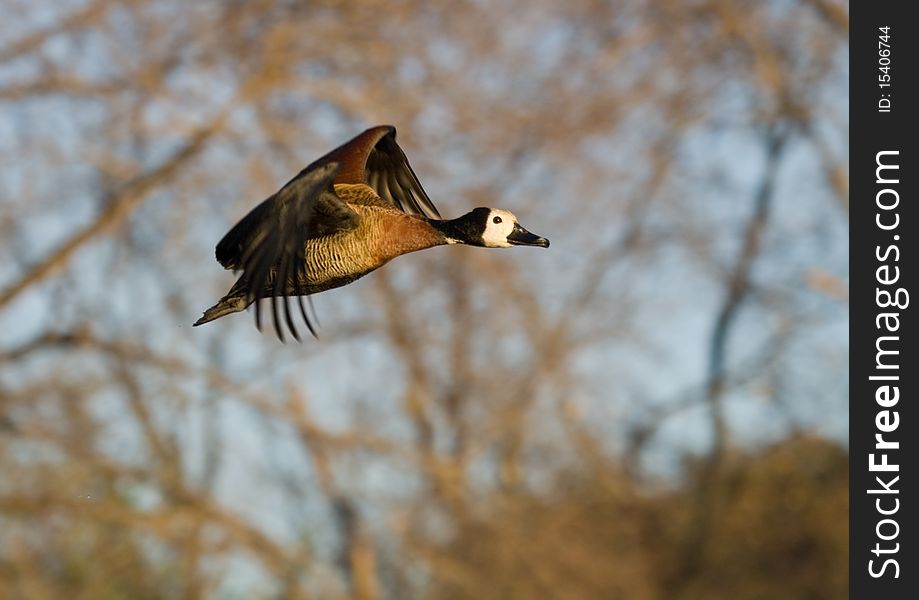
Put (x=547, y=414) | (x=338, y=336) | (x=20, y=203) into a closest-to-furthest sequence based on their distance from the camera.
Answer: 1. (x=20, y=203)
2. (x=338, y=336)
3. (x=547, y=414)

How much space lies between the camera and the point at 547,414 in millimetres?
14430

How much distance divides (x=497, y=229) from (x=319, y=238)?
55cm

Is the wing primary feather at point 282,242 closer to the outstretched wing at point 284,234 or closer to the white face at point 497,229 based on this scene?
the outstretched wing at point 284,234

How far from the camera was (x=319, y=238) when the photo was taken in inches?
153

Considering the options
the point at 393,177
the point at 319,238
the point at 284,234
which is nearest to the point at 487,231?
the point at 319,238

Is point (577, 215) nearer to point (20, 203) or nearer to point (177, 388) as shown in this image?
point (177, 388)

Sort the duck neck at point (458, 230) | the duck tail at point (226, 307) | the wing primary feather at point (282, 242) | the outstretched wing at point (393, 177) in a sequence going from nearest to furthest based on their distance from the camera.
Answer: the wing primary feather at point (282, 242) → the duck tail at point (226, 307) → the duck neck at point (458, 230) → the outstretched wing at point (393, 177)

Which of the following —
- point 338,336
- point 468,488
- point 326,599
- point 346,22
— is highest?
point 346,22

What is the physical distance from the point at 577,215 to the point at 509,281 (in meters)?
1.13

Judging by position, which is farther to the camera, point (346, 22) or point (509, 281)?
point (509, 281)

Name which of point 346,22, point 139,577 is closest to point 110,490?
point 139,577

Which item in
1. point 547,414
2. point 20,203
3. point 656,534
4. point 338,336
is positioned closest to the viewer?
point 20,203

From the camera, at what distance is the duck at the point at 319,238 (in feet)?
12.1

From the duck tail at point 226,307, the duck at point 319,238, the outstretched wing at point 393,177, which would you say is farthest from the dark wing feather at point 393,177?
the duck tail at point 226,307
